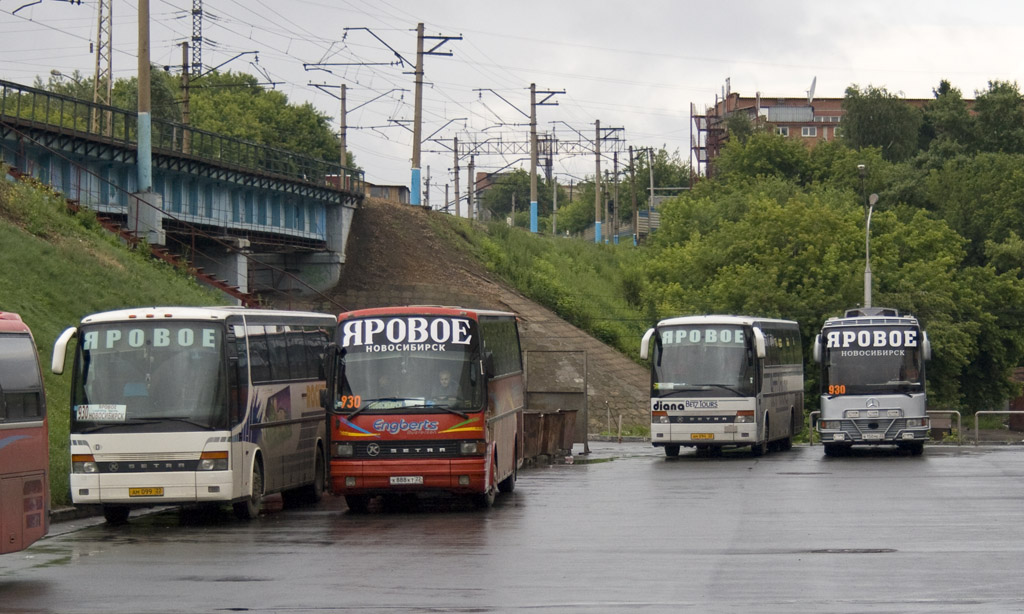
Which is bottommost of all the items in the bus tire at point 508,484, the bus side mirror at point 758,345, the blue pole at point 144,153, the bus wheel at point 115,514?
the bus tire at point 508,484

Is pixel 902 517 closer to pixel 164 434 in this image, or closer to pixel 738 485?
pixel 738 485

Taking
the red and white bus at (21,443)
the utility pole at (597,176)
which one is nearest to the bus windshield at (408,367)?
the red and white bus at (21,443)

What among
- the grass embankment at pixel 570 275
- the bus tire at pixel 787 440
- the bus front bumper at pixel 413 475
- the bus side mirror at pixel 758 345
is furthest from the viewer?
the grass embankment at pixel 570 275

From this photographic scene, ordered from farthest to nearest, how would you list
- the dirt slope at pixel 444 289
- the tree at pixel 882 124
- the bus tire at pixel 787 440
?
the tree at pixel 882 124 → the dirt slope at pixel 444 289 → the bus tire at pixel 787 440

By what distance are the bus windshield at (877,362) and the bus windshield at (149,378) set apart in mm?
19369

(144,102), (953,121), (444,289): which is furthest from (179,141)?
(953,121)

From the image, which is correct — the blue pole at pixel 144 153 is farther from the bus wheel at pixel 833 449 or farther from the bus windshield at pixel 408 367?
the bus windshield at pixel 408 367

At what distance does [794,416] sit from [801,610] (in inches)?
1274

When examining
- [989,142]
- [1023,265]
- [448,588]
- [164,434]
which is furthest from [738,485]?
[989,142]

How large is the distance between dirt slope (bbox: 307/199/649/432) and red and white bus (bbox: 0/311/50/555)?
153 feet

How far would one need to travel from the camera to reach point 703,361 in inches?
1393

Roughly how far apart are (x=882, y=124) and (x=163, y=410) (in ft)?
320

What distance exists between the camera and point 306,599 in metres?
12.5

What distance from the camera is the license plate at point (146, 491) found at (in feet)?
64.2
